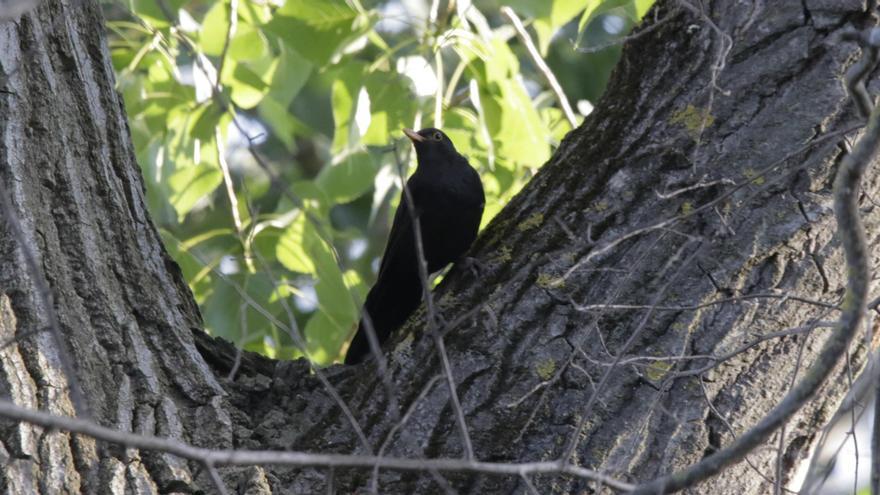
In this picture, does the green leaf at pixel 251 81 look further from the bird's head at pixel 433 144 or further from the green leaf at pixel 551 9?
the green leaf at pixel 551 9

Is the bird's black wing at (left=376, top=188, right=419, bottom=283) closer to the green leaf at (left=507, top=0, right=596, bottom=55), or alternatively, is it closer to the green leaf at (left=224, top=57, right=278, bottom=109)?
the green leaf at (left=224, top=57, right=278, bottom=109)

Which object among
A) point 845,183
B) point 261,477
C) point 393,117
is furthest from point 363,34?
point 845,183

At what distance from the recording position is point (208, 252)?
4961 mm

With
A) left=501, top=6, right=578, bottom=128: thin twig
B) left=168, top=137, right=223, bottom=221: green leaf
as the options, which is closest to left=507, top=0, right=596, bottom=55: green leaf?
left=501, top=6, right=578, bottom=128: thin twig

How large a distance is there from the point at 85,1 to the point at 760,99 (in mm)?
1686

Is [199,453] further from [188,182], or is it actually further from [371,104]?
[188,182]

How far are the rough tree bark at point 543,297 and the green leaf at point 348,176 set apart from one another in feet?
5.15

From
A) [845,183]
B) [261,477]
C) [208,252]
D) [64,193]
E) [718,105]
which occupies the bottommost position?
[261,477]

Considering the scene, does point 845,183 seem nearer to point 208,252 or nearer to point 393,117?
point 393,117

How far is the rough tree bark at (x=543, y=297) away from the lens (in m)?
2.40

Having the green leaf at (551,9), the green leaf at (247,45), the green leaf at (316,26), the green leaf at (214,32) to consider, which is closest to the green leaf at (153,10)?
the green leaf at (214,32)

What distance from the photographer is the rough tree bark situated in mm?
2396

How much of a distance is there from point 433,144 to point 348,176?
0.36m

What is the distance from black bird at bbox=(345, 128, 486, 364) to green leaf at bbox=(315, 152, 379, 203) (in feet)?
0.59
